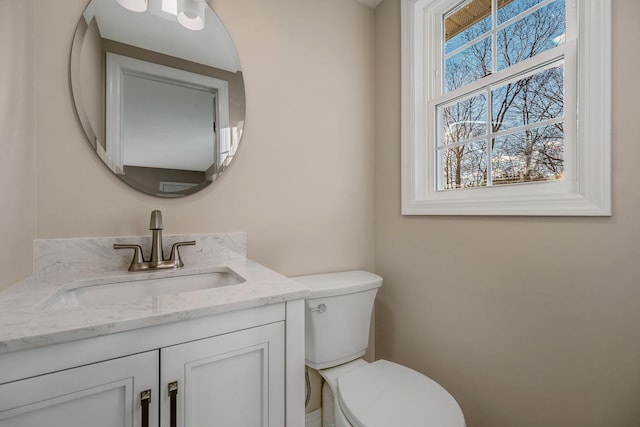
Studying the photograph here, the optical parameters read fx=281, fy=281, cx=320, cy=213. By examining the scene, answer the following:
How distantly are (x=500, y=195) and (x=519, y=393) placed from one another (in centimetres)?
77

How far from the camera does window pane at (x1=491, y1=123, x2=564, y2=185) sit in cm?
107

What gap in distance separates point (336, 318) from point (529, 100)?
4.09 feet

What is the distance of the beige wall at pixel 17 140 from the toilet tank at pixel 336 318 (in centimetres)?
→ 97

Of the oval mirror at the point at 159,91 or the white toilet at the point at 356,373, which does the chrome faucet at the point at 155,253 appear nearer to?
the oval mirror at the point at 159,91

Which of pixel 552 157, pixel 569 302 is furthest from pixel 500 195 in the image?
pixel 569 302

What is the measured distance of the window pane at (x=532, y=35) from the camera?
108cm

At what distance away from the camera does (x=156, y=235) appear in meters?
1.06

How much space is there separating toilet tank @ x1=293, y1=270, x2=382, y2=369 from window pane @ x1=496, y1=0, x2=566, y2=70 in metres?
1.18

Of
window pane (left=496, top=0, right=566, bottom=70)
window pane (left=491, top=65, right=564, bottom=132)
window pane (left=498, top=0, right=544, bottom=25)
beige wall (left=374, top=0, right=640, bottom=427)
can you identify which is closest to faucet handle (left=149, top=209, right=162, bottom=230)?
beige wall (left=374, top=0, right=640, bottom=427)

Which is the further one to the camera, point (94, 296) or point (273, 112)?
point (273, 112)

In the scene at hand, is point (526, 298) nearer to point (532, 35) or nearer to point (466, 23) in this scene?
point (532, 35)

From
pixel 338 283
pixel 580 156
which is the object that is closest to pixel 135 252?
pixel 338 283

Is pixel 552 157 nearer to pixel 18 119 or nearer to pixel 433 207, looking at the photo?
pixel 433 207

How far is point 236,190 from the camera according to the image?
1311mm
